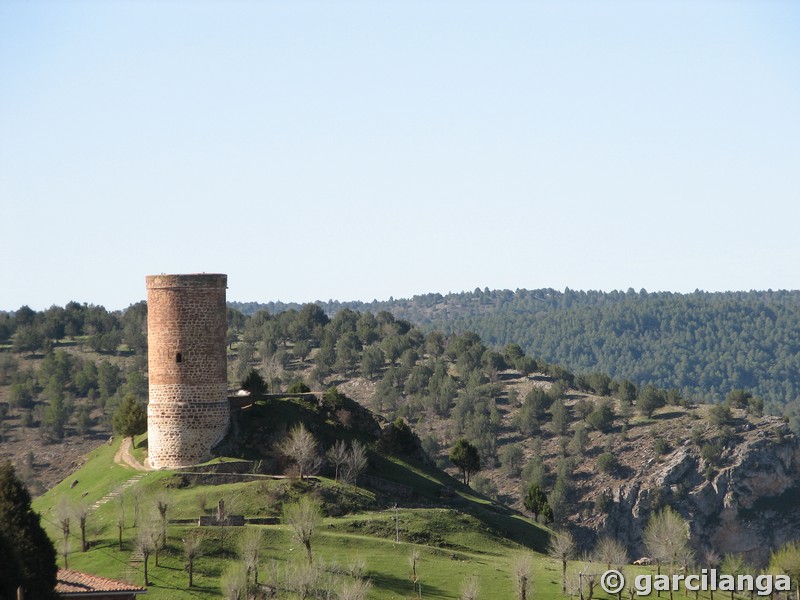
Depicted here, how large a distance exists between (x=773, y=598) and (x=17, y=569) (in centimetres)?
3466

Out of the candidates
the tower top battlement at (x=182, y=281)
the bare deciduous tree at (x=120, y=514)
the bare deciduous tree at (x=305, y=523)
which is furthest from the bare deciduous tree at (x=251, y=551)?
the tower top battlement at (x=182, y=281)

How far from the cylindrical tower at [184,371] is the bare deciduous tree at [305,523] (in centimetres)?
1003

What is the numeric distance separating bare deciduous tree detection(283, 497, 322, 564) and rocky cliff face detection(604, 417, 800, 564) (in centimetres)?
6936

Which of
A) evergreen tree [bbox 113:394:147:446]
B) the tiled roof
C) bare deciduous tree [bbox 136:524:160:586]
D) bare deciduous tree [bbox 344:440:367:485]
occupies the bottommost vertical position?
the tiled roof

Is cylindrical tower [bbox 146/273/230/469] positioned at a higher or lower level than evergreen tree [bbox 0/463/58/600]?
higher

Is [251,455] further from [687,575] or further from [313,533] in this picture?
[687,575]

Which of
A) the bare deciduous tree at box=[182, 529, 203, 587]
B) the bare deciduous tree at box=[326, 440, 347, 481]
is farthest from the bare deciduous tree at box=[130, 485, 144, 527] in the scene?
the bare deciduous tree at box=[326, 440, 347, 481]

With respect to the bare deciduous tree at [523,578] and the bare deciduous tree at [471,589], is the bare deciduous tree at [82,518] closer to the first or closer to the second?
the bare deciduous tree at [471,589]

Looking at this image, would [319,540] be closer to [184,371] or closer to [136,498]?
[136,498]

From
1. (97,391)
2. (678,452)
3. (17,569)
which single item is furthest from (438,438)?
(17,569)

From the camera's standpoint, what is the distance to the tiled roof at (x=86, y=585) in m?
45.2

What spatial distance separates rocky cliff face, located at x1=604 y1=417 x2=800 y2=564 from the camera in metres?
124

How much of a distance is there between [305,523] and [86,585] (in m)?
10.2

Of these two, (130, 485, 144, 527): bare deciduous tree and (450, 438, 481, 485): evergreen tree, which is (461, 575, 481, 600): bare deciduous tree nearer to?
(130, 485, 144, 527): bare deciduous tree
